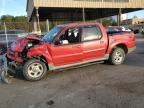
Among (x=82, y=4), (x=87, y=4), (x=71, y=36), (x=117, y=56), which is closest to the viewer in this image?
(x=71, y=36)

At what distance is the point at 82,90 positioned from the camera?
21.8ft

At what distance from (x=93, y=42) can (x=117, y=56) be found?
1.37 meters

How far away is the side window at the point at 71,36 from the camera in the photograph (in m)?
8.73

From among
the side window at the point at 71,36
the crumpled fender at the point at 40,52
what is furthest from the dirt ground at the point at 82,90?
the side window at the point at 71,36

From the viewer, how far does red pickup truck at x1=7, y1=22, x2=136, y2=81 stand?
8195mm

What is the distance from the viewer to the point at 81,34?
8906 millimetres

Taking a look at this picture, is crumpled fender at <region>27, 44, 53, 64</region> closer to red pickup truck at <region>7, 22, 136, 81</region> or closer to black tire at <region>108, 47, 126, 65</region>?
red pickup truck at <region>7, 22, 136, 81</region>

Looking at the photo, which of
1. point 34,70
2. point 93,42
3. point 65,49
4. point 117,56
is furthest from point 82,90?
point 117,56

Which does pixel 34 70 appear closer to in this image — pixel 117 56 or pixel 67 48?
pixel 67 48

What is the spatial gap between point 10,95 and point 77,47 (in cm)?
308

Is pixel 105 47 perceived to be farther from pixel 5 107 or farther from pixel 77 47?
pixel 5 107

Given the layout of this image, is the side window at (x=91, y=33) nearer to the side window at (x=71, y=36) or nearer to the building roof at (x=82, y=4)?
the side window at (x=71, y=36)

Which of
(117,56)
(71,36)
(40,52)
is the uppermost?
(71,36)

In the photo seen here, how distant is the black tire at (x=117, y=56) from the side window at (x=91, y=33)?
3.31 ft
